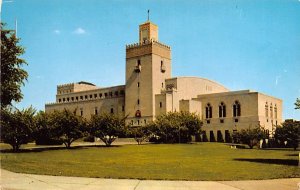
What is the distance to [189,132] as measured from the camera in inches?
2549

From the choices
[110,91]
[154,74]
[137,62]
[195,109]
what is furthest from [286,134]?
[110,91]

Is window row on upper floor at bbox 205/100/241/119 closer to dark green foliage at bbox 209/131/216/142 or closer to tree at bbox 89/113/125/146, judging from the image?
dark green foliage at bbox 209/131/216/142

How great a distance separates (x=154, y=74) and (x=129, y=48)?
32.1ft

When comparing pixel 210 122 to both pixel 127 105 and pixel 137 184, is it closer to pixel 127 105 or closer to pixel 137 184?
pixel 127 105

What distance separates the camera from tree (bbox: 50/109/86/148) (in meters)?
46.5

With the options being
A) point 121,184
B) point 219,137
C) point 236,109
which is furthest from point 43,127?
point 236,109

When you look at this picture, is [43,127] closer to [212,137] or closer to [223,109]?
[212,137]

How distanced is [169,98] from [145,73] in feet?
26.9

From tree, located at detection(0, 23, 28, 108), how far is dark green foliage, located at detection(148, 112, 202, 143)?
36.4 metres

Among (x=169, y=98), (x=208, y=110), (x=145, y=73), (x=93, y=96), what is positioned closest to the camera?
(x=169, y=98)

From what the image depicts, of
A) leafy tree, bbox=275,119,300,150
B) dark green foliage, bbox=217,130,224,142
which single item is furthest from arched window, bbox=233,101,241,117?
leafy tree, bbox=275,119,300,150

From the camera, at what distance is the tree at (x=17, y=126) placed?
39.5m

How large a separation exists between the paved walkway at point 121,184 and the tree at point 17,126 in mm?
25223

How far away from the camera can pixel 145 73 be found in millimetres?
85438
